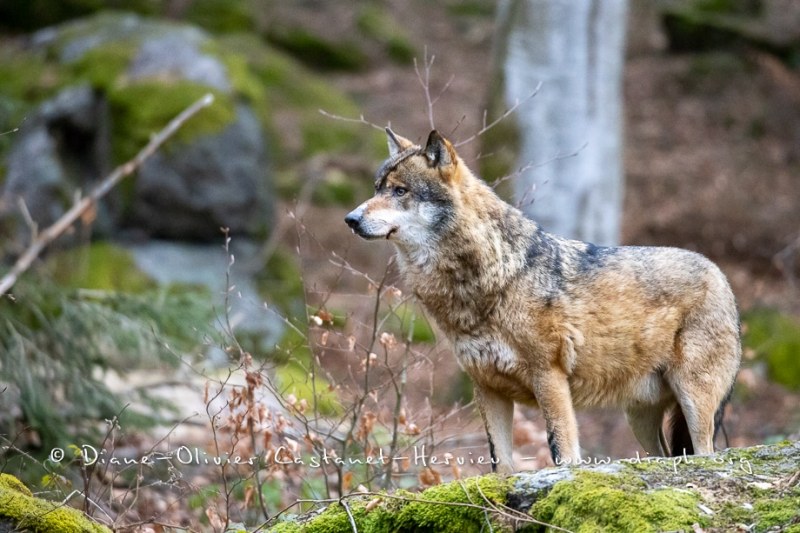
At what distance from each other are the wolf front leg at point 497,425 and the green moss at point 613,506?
1413 millimetres

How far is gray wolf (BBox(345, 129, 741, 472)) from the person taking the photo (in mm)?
5887

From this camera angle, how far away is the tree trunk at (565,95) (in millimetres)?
12977

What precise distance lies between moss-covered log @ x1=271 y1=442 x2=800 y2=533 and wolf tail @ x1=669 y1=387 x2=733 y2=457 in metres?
1.14

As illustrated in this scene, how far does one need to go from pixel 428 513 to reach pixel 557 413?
1.37m

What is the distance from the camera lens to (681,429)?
639 centimetres

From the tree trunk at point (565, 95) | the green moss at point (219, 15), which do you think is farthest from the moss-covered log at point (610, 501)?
the green moss at point (219, 15)

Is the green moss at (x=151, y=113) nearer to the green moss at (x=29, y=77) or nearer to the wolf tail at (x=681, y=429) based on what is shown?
the green moss at (x=29, y=77)

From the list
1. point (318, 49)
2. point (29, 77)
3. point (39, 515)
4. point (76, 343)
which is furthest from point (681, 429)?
point (318, 49)

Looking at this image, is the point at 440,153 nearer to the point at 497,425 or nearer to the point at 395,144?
the point at 395,144

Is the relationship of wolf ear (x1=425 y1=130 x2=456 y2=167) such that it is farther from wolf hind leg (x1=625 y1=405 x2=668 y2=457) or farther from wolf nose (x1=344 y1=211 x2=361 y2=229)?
wolf hind leg (x1=625 y1=405 x2=668 y2=457)

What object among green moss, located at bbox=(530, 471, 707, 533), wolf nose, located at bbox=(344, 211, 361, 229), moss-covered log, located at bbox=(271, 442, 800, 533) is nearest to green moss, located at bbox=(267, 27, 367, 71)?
wolf nose, located at bbox=(344, 211, 361, 229)

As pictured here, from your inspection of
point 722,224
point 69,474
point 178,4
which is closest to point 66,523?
point 69,474

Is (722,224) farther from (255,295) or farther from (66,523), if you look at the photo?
(66,523)

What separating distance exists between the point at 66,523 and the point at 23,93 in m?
12.0
